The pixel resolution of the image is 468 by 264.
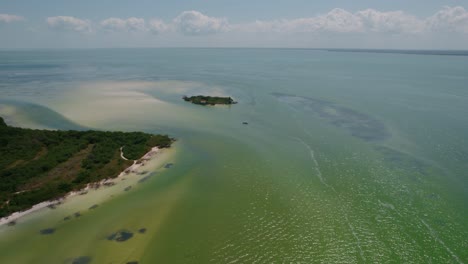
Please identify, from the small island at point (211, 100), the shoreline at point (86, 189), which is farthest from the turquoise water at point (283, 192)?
the small island at point (211, 100)

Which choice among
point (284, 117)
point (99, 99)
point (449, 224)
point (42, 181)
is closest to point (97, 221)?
point (42, 181)

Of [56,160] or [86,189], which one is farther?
[56,160]

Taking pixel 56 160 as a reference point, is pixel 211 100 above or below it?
above

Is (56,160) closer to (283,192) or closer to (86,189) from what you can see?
(86,189)

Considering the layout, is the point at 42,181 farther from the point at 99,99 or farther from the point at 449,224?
the point at 99,99

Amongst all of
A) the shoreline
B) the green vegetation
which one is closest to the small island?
the green vegetation

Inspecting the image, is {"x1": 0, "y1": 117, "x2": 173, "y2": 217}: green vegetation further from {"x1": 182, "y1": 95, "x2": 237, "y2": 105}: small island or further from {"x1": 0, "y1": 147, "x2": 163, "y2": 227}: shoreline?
{"x1": 182, "y1": 95, "x2": 237, "y2": 105}: small island

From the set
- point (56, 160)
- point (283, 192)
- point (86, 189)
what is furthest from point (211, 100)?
point (283, 192)
